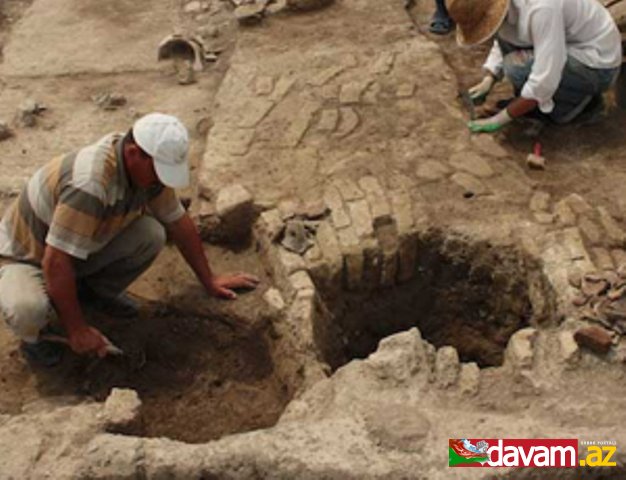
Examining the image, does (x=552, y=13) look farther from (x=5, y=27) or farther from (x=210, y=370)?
(x=5, y=27)

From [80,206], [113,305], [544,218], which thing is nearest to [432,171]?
[544,218]

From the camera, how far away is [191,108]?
5.55 meters

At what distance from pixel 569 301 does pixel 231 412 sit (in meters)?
1.62

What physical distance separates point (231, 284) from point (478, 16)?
2059 millimetres

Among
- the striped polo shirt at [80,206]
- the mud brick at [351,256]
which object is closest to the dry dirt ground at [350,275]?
the mud brick at [351,256]

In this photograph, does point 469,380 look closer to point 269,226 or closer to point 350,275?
point 350,275

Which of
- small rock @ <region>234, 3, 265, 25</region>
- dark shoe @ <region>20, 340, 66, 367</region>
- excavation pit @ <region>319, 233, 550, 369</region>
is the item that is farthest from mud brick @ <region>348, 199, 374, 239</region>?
small rock @ <region>234, 3, 265, 25</region>

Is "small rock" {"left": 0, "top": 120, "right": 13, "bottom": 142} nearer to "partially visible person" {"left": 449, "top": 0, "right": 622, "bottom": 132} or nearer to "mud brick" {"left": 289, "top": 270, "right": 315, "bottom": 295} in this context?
"mud brick" {"left": 289, "top": 270, "right": 315, "bottom": 295}

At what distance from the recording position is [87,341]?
11.6ft

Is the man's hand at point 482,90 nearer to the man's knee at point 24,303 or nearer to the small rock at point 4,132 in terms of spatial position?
the man's knee at point 24,303

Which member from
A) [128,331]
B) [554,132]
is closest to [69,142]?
[128,331]

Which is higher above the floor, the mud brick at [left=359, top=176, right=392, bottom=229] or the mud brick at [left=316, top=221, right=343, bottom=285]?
the mud brick at [left=359, top=176, right=392, bottom=229]

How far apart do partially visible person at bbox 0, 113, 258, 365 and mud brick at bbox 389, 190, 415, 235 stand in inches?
31.9

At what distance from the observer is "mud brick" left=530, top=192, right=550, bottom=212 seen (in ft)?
13.5
